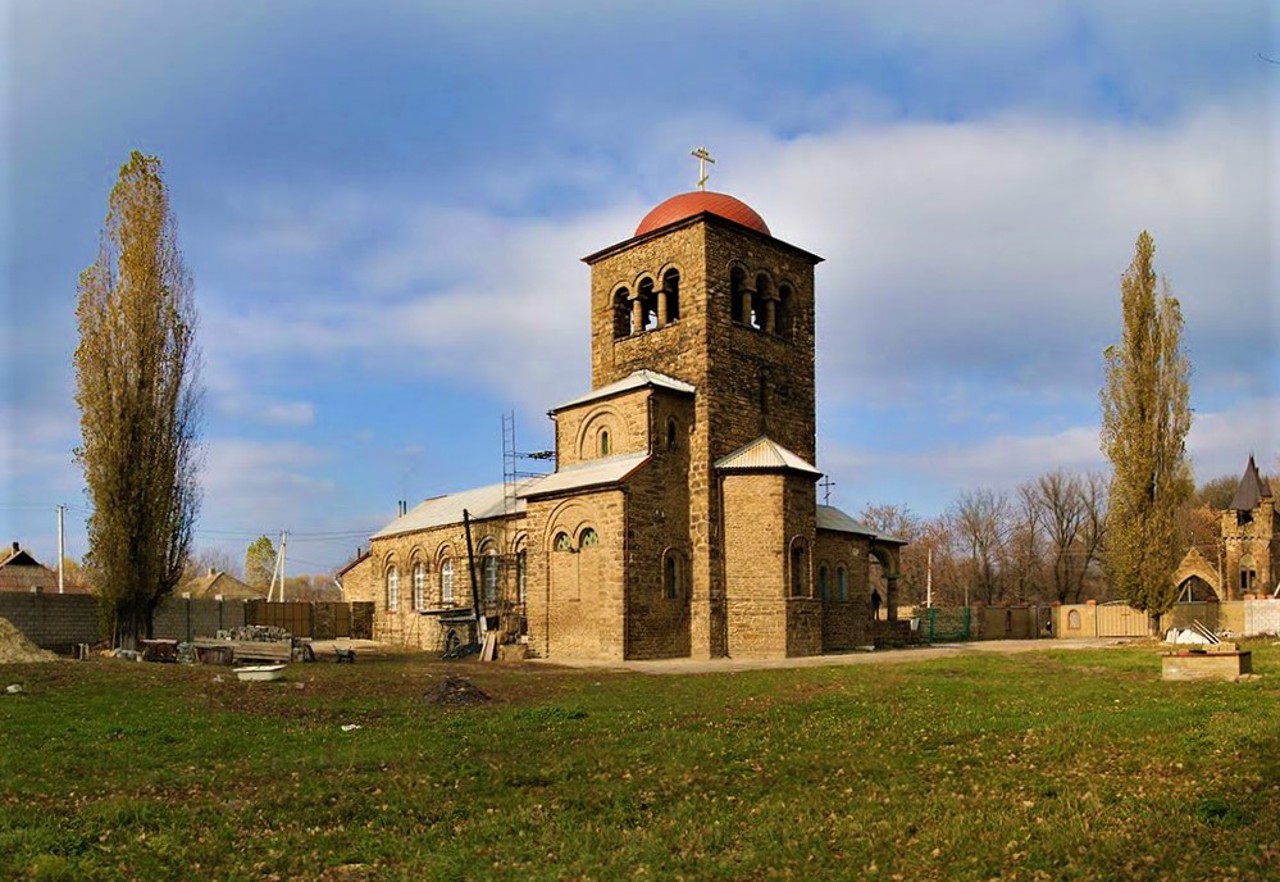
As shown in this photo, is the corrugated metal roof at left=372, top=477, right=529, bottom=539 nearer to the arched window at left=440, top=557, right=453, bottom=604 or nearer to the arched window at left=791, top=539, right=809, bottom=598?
the arched window at left=440, top=557, right=453, bottom=604

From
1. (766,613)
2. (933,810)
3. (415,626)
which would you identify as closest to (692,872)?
(933,810)

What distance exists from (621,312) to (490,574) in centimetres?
1155

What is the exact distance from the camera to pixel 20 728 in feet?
44.3

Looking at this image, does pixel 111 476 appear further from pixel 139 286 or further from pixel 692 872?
pixel 692 872

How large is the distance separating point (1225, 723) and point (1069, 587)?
64.4 metres

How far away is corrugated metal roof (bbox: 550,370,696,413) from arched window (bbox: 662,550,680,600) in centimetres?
499

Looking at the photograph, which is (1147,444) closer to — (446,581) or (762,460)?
(762,460)

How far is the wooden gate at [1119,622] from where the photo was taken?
156 feet

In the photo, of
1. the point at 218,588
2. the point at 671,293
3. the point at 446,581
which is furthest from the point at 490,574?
the point at 218,588

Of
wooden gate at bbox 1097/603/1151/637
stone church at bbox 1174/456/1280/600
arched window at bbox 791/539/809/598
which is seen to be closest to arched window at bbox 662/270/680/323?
arched window at bbox 791/539/809/598

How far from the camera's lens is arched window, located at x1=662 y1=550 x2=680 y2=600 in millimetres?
30078

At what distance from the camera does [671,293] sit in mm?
33156

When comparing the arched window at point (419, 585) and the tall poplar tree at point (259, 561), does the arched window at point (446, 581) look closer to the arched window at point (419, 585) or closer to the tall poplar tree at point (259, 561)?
the arched window at point (419, 585)

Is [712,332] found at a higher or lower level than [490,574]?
higher
